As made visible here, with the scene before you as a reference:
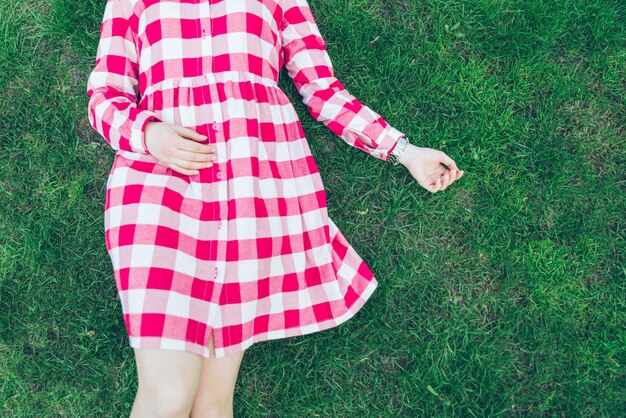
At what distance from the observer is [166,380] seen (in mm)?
1797

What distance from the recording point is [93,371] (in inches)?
91.3

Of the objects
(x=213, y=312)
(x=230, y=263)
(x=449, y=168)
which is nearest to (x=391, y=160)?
(x=449, y=168)

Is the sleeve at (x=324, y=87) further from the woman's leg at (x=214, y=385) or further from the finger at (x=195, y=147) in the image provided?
the woman's leg at (x=214, y=385)

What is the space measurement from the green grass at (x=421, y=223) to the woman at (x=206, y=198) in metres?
0.37

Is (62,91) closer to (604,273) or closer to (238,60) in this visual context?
(238,60)

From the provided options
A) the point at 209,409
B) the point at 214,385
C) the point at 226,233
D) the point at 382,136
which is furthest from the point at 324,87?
the point at 209,409

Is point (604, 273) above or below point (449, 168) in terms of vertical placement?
below

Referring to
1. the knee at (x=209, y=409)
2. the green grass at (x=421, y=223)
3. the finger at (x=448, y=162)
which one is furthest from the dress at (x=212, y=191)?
the finger at (x=448, y=162)

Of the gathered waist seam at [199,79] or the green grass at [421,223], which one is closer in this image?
the gathered waist seam at [199,79]

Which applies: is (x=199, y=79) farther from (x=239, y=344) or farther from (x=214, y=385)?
(x=214, y=385)

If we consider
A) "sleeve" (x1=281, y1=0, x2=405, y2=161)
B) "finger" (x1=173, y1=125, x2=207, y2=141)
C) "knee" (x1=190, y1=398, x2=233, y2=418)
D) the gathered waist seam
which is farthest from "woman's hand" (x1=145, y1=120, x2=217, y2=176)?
"knee" (x1=190, y1=398, x2=233, y2=418)

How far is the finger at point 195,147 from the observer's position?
1866 mm

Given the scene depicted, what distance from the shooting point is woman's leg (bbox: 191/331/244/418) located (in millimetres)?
1991

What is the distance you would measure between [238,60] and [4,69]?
1330mm
